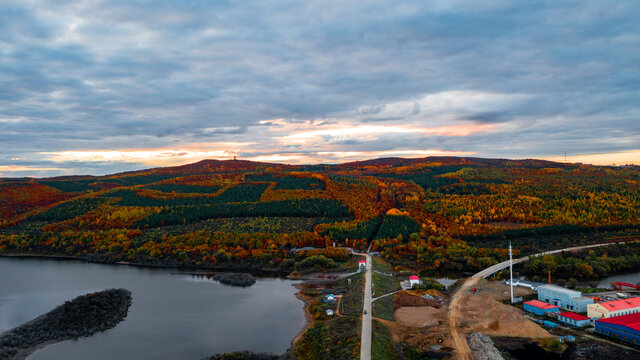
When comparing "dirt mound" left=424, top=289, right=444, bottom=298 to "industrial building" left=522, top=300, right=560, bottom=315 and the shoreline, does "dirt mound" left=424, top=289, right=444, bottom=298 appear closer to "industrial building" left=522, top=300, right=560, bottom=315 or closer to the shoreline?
"industrial building" left=522, top=300, right=560, bottom=315

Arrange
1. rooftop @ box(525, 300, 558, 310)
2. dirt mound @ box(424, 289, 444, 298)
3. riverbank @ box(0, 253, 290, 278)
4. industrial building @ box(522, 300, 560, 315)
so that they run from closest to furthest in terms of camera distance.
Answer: industrial building @ box(522, 300, 560, 315)
rooftop @ box(525, 300, 558, 310)
dirt mound @ box(424, 289, 444, 298)
riverbank @ box(0, 253, 290, 278)

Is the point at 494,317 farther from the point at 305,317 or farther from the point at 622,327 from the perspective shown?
the point at 305,317

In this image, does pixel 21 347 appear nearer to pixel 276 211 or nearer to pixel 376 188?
pixel 276 211

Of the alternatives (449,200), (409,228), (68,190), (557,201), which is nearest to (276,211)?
(409,228)

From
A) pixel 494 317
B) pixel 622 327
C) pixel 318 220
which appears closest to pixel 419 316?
pixel 494 317

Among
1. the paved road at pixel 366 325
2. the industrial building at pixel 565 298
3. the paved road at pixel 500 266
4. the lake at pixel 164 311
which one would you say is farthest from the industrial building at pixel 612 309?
the lake at pixel 164 311

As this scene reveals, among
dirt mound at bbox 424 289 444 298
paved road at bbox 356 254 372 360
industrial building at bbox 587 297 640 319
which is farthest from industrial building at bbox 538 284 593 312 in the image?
paved road at bbox 356 254 372 360
